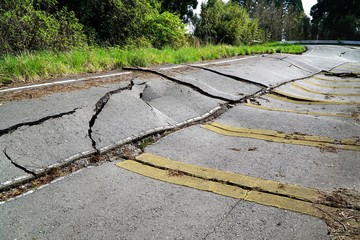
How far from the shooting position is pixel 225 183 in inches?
102

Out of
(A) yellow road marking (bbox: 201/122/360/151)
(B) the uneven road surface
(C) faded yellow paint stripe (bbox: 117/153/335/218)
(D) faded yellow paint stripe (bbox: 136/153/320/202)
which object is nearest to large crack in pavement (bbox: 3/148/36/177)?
(B) the uneven road surface

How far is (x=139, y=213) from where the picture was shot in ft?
7.22

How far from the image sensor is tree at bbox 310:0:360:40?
36281 mm

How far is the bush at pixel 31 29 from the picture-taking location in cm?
930

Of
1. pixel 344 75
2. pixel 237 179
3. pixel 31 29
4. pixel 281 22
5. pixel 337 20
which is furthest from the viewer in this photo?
pixel 337 20

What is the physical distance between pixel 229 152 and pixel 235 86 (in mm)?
3180

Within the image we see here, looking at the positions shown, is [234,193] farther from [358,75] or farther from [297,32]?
[297,32]

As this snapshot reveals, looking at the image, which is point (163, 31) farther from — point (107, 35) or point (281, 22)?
point (281, 22)

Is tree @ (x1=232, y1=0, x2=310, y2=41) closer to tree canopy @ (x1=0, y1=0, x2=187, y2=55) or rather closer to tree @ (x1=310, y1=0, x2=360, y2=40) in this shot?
tree @ (x1=310, y1=0, x2=360, y2=40)

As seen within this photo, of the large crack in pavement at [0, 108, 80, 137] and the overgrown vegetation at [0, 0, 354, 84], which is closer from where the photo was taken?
the large crack in pavement at [0, 108, 80, 137]

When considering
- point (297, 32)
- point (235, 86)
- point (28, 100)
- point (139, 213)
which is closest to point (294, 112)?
point (235, 86)

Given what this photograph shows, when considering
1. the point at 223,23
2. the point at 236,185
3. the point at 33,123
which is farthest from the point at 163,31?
the point at 236,185

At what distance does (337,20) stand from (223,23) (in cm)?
2706

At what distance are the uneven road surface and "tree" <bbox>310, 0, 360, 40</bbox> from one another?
36824mm
